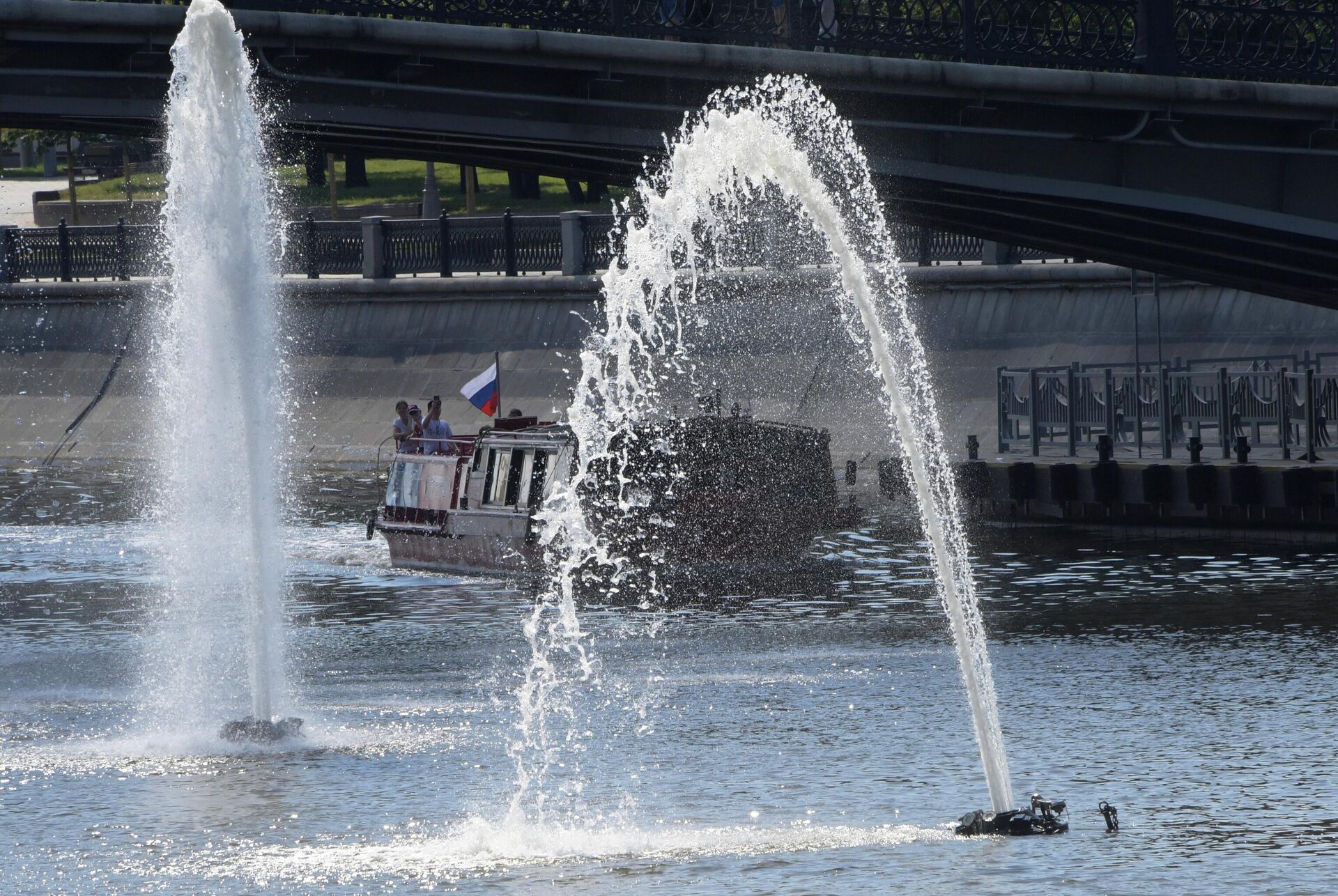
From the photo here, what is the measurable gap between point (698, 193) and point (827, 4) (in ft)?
22.4

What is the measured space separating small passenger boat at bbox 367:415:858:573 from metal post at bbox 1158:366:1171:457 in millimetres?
4957

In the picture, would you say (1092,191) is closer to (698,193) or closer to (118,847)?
(698,193)

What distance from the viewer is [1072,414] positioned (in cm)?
3070

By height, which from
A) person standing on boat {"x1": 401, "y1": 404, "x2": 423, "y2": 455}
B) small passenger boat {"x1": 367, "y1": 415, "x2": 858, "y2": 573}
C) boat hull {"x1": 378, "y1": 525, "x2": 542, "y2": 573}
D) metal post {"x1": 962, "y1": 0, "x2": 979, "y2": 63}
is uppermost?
metal post {"x1": 962, "y1": 0, "x2": 979, "y2": 63}

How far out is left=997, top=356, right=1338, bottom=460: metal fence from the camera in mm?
27531

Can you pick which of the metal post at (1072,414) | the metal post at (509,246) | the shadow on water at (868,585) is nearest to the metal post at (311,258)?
the metal post at (509,246)

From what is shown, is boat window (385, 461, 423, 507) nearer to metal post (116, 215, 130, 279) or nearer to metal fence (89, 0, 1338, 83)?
metal fence (89, 0, 1338, 83)

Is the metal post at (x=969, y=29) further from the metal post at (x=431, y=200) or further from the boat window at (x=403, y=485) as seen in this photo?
the metal post at (x=431, y=200)

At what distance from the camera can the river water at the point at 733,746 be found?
1128 cm

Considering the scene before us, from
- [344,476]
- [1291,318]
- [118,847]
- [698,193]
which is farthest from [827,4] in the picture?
[344,476]

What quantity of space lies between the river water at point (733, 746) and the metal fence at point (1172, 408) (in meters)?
3.66

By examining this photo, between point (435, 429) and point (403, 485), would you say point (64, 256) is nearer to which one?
point (435, 429)

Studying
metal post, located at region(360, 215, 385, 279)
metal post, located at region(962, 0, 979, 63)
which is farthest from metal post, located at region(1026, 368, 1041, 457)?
metal post, located at region(360, 215, 385, 279)

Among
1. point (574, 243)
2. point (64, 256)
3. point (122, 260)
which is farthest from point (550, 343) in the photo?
point (64, 256)
